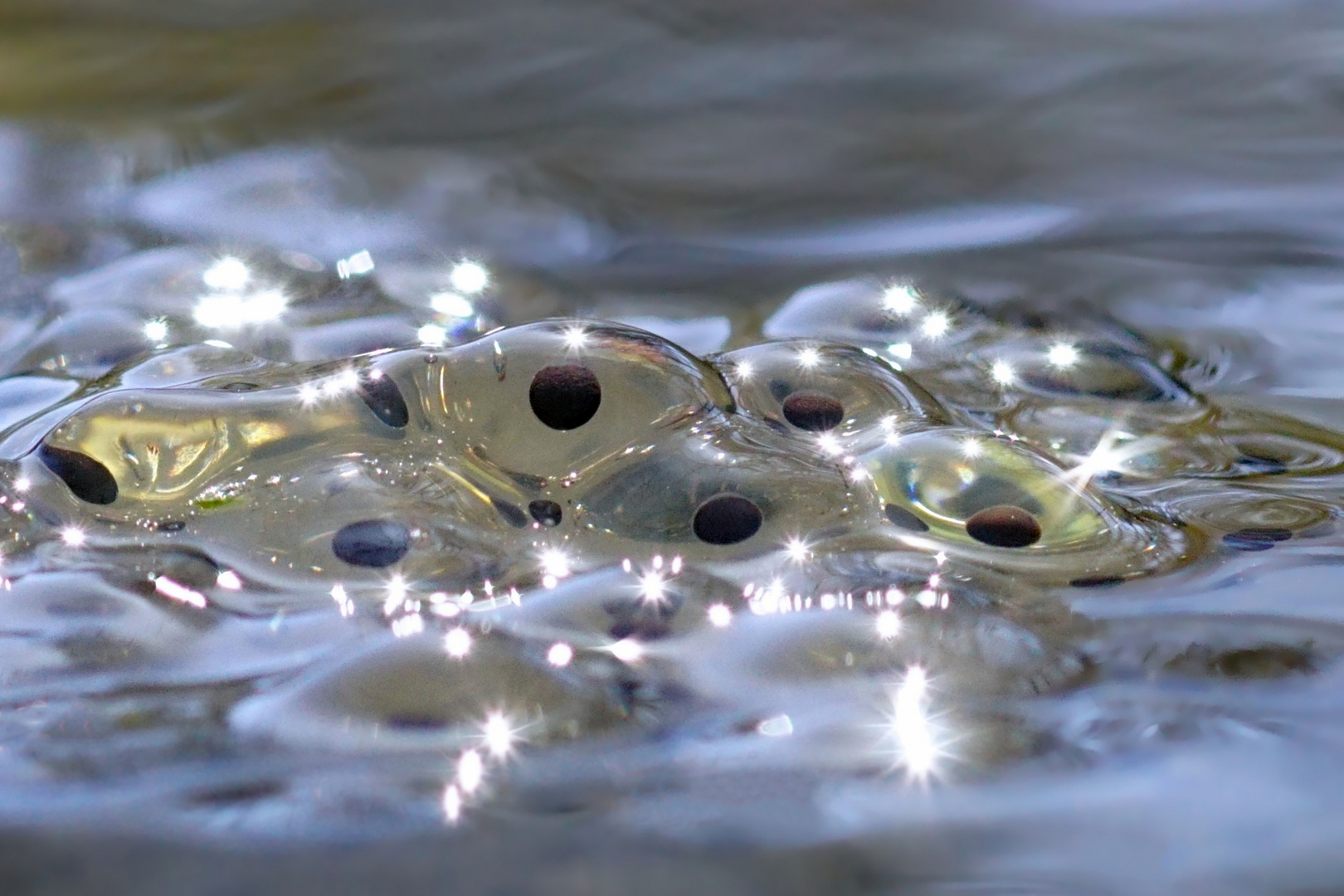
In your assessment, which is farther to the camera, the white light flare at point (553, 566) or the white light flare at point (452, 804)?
the white light flare at point (553, 566)

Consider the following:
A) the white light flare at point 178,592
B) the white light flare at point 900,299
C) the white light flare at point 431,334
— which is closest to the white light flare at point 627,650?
the white light flare at point 178,592

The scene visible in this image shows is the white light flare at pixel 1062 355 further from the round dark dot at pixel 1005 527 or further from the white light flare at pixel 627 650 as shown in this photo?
the white light flare at pixel 627 650

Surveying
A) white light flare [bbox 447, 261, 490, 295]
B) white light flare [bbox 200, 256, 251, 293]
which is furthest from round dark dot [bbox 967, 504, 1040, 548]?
white light flare [bbox 200, 256, 251, 293]

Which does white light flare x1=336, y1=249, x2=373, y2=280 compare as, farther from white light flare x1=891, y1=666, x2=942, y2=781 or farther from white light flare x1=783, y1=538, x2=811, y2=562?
white light flare x1=891, y1=666, x2=942, y2=781

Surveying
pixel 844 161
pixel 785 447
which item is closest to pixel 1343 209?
pixel 844 161

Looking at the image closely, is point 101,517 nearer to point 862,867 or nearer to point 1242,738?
point 862,867

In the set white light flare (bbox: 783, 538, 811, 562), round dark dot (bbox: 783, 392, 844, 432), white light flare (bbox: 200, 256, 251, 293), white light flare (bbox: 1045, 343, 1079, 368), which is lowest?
white light flare (bbox: 783, 538, 811, 562)
